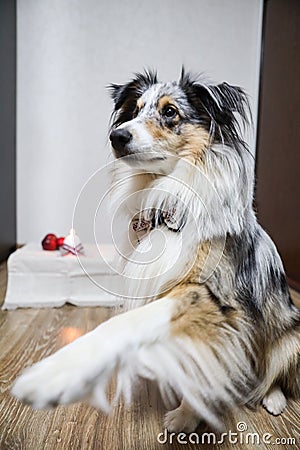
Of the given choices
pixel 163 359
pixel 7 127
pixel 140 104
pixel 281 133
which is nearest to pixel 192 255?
A: pixel 163 359

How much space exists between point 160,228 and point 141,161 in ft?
0.42

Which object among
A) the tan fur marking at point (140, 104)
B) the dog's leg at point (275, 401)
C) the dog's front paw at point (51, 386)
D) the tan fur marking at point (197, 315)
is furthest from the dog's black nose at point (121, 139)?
the dog's leg at point (275, 401)

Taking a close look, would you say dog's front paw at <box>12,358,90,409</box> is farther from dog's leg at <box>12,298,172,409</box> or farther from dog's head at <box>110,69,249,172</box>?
dog's head at <box>110,69,249,172</box>

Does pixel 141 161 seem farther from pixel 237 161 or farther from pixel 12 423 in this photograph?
pixel 12 423

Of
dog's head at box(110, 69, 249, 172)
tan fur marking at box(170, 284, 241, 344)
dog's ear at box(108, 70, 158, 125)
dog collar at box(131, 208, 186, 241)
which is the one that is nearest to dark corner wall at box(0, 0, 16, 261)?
dog's ear at box(108, 70, 158, 125)

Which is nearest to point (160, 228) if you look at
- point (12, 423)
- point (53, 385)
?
point (53, 385)

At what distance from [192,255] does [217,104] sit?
0.29 meters

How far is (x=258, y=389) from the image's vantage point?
104 centimetres

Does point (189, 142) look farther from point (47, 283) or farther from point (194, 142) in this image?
point (47, 283)

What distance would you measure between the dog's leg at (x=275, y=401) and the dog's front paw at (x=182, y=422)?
0.20 m

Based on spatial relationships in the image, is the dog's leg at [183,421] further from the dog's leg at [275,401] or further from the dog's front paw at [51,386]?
the dog's front paw at [51,386]

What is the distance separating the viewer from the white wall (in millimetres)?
1011

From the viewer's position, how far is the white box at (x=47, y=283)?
195 cm

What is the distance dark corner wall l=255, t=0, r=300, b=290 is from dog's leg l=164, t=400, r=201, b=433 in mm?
590
